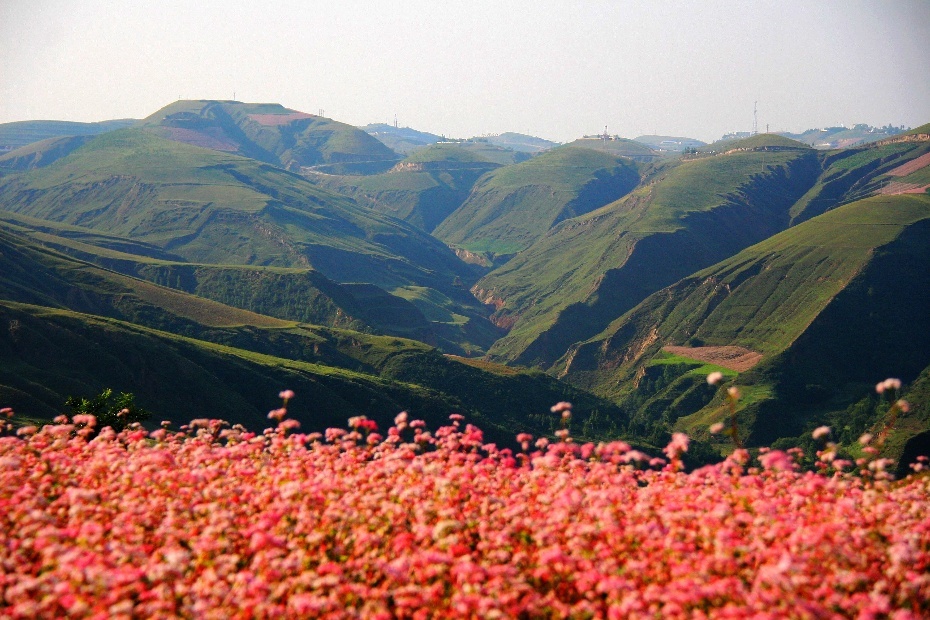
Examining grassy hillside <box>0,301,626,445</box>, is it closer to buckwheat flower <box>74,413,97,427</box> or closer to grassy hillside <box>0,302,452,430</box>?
grassy hillside <box>0,302,452,430</box>

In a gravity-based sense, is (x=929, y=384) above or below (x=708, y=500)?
below

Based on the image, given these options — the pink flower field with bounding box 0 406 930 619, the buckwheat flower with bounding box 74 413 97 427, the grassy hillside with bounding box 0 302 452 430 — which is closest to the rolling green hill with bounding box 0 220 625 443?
the grassy hillside with bounding box 0 302 452 430

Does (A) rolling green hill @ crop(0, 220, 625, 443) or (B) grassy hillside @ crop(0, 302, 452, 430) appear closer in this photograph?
(B) grassy hillside @ crop(0, 302, 452, 430)

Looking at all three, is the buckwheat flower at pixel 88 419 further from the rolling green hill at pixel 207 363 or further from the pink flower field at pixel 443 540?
the rolling green hill at pixel 207 363

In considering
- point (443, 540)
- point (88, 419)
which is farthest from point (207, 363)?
point (443, 540)

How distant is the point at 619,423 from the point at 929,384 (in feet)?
220

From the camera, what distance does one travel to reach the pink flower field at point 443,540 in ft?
46.5

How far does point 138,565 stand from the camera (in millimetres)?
15977

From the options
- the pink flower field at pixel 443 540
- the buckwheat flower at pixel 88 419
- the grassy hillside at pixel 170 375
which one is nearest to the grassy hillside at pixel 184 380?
Result: the grassy hillside at pixel 170 375

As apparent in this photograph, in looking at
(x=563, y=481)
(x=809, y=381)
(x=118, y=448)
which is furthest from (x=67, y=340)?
(x=809, y=381)

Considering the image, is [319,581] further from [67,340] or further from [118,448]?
[67,340]

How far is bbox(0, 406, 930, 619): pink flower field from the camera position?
14.2m

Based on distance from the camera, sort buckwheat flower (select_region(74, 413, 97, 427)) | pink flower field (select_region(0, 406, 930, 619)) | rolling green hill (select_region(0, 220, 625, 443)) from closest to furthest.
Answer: pink flower field (select_region(0, 406, 930, 619)) → buckwheat flower (select_region(74, 413, 97, 427)) → rolling green hill (select_region(0, 220, 625, 443))

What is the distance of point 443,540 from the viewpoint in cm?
1559
